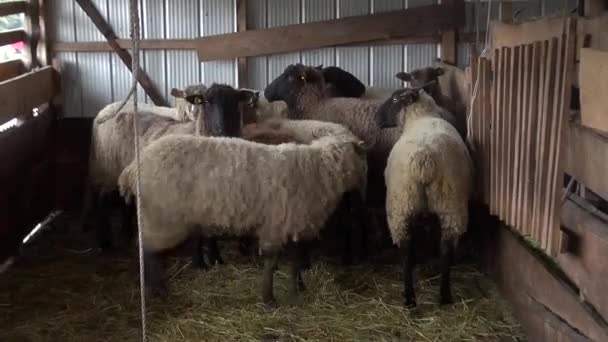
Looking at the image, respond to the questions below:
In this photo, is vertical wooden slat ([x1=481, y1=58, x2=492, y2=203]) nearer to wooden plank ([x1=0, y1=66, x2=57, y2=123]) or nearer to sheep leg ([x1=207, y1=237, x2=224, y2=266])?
sheep leg ([x1=207, y1=237, x2=224, y2=266])

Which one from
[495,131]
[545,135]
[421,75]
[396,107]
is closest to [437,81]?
[421,75]

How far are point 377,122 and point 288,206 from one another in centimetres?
182

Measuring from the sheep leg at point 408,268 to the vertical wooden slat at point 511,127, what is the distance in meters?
0.89

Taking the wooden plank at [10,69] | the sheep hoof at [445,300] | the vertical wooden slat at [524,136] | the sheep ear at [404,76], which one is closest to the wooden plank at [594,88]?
the vertical wooden slat at [524,136]

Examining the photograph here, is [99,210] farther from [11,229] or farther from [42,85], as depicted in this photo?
[42,85]

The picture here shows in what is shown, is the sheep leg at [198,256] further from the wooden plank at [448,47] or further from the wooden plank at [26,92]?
the wooden plank at [448,47]

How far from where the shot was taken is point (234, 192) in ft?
17.6

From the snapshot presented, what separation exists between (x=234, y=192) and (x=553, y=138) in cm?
223

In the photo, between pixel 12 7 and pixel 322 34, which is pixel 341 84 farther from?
pixel 12 7

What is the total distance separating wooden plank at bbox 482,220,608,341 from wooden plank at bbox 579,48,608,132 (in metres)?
0.97

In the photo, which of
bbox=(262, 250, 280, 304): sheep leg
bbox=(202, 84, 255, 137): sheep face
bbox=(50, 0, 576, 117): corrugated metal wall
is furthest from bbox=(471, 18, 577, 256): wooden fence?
bbox=(50, 0, 576, 117): corrugated metal wall

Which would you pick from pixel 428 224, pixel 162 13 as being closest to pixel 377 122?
pixel 428 224

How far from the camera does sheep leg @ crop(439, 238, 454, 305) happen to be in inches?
222

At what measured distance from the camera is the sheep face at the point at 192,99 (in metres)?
6.54
